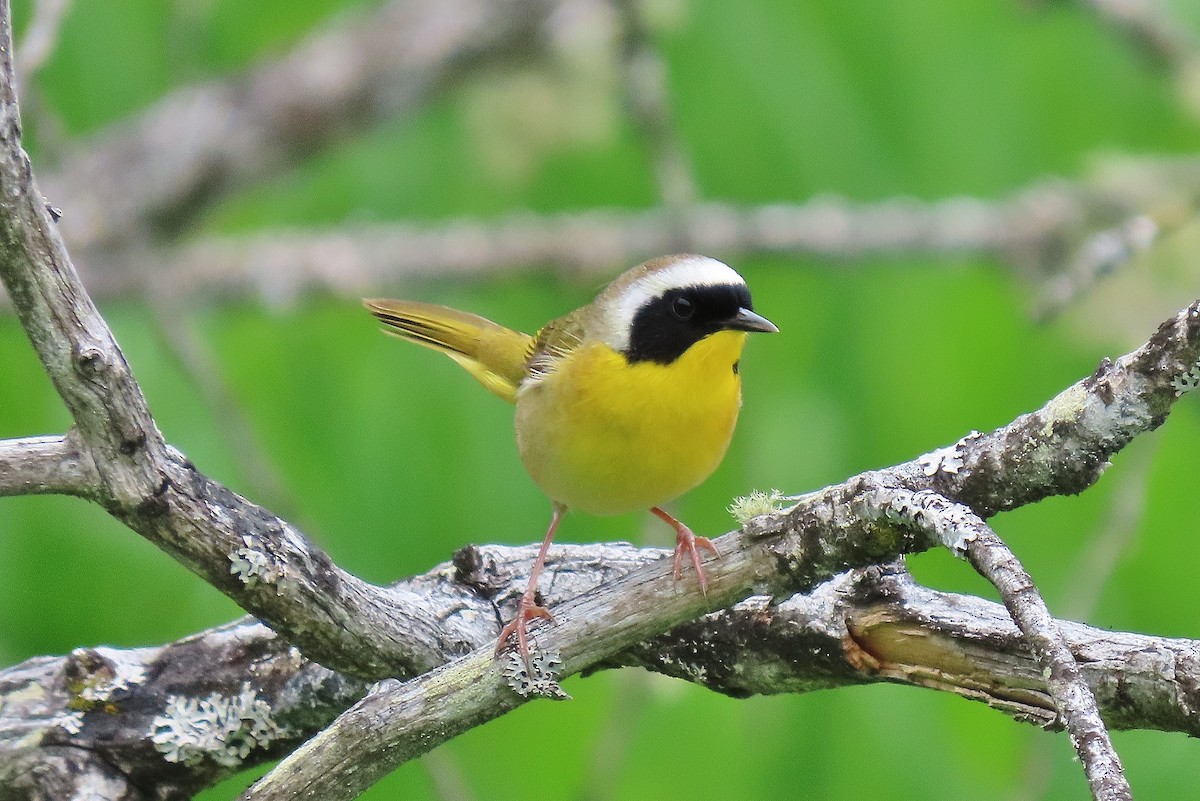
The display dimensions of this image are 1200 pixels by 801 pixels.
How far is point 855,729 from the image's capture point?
20.0ft

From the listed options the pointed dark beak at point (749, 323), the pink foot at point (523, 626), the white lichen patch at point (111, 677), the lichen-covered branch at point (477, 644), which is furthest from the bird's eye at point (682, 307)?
the white lichen patch at point (111, 677)

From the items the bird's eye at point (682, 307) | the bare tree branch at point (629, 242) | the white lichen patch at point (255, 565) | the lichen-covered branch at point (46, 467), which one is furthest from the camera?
the bare tree branch at point (629, 242)

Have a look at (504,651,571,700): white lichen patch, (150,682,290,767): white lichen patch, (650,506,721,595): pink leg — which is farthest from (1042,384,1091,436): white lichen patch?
(150,682,290,767): white lichen patch

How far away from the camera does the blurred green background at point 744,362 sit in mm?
5848

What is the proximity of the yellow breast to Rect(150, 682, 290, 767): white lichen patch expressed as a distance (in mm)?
1041

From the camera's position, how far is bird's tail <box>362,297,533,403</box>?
15.4 feet

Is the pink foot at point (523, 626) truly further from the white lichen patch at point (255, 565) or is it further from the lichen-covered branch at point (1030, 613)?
the lichen-covered branch at point (1030, 613)

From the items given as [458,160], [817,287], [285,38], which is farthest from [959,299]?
[285,38]

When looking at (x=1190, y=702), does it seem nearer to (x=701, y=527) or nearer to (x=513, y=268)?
(x=701, y=527)

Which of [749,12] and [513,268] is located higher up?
[749,12]

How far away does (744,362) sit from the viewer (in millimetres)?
7312

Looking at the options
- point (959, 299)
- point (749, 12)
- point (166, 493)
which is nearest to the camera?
point (166, 493)

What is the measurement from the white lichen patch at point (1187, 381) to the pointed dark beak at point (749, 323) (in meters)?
1.58

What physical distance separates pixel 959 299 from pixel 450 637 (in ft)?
15.9
